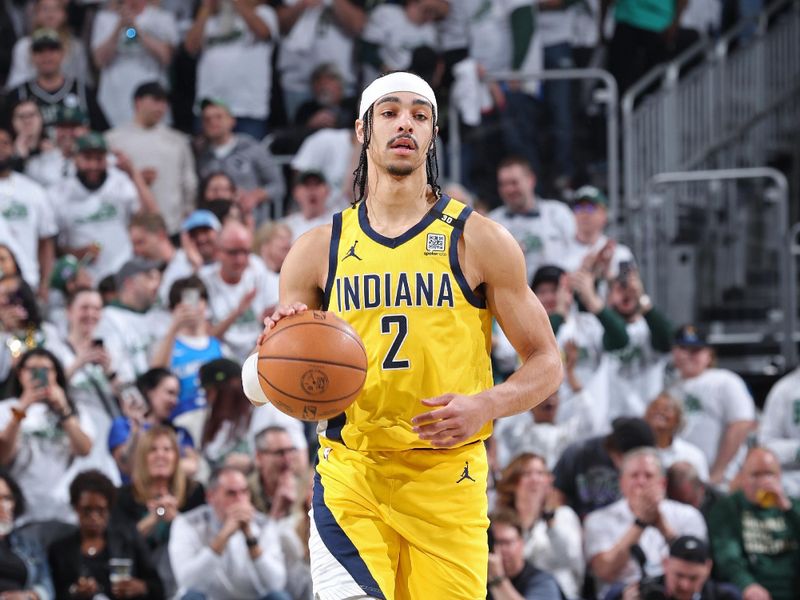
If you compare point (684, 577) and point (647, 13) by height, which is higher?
point (647, 13)

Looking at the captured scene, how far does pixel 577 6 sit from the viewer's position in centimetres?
1336

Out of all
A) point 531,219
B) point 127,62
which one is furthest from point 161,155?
point 531,219

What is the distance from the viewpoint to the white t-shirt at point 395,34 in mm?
12812

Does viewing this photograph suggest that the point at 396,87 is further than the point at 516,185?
No

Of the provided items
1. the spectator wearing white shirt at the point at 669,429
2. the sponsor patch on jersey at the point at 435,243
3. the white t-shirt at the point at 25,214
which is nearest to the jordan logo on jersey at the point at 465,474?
the sponsor patch on jersey at the point at 435,243

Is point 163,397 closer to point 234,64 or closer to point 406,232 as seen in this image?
point 234,64

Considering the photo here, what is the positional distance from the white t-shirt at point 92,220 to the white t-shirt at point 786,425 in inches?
191

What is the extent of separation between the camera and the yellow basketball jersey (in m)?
4.99

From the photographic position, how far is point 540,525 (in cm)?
922

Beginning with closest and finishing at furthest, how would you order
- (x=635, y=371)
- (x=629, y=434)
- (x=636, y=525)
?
(x=636, y=525) < (x=629, y=434) < (x=635, y=371)

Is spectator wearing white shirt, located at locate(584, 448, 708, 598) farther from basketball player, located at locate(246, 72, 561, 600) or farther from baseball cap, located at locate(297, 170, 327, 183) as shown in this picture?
basketball player, located at locate(246, 72, 561, 600)

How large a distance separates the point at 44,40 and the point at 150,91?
0.93 metres

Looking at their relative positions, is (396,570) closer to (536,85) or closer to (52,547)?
(52,547)

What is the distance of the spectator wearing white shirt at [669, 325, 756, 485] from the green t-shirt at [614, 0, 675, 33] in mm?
3956
